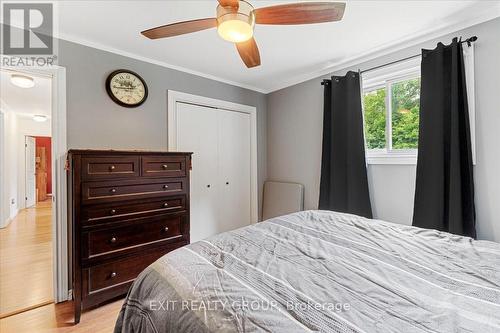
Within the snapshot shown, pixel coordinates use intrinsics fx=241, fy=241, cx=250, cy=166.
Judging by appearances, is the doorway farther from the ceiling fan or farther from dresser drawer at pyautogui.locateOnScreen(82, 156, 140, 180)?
the ceiling fan

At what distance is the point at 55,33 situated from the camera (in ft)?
6.97

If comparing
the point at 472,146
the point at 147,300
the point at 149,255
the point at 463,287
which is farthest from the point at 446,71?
the point at 149,255

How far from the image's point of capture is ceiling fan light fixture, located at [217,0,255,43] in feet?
4.16

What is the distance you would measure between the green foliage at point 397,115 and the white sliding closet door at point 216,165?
1.67 metres

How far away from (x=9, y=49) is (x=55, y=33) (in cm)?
37

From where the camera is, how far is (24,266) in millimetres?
2691

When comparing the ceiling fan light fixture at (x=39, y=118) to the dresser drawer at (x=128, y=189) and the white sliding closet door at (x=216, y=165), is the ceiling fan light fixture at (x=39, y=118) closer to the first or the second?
the white sliding closet door at (x=216, y=165)

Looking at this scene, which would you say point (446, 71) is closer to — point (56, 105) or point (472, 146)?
point (472, 146)

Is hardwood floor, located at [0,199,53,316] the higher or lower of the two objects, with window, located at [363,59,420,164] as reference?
lower

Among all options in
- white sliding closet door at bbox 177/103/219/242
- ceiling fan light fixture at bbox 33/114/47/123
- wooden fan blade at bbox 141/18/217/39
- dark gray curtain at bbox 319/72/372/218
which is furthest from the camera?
ceiling fan light fixture at bbox 33/114/47/123

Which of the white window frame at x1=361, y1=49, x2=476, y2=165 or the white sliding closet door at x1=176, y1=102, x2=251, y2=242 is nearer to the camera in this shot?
the white window frame at x1=361, y1=49, x2=476, y2=165

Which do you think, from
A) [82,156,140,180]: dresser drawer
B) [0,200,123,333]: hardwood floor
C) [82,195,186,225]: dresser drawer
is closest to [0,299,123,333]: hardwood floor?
[0,200,123,333]: hardwood floor

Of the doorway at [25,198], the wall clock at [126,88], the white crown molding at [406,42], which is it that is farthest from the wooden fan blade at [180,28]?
the white crown molding at [406,42]

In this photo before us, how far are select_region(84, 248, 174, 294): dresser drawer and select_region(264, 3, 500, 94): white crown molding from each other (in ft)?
9.02
